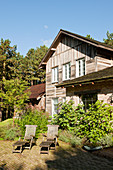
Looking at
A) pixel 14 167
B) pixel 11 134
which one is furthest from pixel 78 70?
pixel 14 167

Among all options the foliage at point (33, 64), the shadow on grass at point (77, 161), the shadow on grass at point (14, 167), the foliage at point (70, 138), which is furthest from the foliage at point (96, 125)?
the foliage at point (33, 64)

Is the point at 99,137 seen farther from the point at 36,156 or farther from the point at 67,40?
the point at 67,40

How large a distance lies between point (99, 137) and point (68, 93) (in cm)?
502

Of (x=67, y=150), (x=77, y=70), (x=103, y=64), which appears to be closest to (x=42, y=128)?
(x=67, y=150)

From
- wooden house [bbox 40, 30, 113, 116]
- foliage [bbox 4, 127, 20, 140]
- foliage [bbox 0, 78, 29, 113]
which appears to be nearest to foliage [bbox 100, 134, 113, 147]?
wooden house [bbox 40, 30, 113, 116]

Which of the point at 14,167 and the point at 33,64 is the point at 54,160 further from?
the point at 33,64

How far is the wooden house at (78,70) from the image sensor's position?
956 centimetres

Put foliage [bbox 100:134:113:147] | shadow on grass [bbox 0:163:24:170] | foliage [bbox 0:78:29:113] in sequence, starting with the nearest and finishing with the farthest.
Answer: shadow on grass [bbox 0:163:24:170] → foliage [bbox 100:134:113:147] → foliage [bbox 0:78:29:113]

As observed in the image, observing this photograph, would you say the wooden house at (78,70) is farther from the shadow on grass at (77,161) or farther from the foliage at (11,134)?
the foliage at (11,134)

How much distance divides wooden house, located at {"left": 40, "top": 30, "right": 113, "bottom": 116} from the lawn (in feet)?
11.6

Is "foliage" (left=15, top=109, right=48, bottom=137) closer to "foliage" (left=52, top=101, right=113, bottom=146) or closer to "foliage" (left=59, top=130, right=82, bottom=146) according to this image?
"foliage" (left=59, top=130, right=82, bottom=146)

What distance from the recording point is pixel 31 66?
132 ft

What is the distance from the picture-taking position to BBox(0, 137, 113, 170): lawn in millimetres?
5805

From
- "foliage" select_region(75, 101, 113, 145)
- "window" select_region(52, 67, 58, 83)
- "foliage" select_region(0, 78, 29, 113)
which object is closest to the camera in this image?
"foliage" select_region(75, 101, 113, 145)
